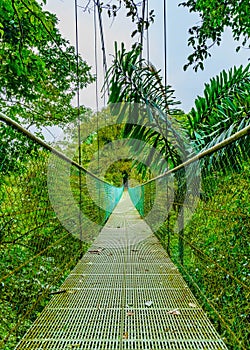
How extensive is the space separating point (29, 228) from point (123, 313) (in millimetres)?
586

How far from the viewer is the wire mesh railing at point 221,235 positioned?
4.23 ft

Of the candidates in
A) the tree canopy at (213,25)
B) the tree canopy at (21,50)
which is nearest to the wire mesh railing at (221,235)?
the tree canopy at (21,50)

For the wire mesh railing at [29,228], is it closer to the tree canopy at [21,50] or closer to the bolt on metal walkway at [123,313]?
the bolt on metal walkway at [123,313]

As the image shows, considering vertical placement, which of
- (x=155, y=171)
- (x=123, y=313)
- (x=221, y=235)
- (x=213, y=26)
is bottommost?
(x=123, y=313)

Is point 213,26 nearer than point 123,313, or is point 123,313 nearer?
point 123,313

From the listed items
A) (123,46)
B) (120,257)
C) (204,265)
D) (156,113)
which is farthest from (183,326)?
(123,46)

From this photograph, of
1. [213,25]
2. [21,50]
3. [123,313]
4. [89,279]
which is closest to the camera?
[123,313]

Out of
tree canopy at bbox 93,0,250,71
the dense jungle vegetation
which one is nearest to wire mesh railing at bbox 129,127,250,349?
the dense jungle vegetation

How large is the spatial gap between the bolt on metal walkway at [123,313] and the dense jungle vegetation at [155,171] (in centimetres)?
8

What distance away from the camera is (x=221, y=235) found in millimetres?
1543

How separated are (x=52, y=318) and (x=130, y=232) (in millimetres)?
2482

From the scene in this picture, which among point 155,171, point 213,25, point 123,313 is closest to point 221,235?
point 123,313

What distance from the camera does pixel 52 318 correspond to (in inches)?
54.6

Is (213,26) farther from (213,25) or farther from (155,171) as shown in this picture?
(155,171)
